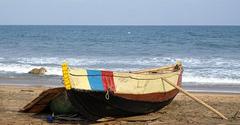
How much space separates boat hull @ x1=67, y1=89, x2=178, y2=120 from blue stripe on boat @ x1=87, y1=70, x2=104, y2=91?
6.6 inches

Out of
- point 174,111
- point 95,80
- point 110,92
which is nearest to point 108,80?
point 95,80

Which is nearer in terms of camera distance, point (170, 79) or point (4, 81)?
point (170, 79)

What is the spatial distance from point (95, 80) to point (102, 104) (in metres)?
0.50

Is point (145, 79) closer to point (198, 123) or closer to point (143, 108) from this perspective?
point (143, 108)

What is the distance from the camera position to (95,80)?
914 cm

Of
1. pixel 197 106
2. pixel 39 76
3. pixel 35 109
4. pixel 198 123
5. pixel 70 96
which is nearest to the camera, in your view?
pixel 70 96

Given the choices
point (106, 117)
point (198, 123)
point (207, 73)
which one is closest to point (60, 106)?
point (106, 117)

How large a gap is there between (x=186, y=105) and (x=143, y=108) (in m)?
2.48

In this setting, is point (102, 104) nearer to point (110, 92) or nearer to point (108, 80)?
point (110, 92)

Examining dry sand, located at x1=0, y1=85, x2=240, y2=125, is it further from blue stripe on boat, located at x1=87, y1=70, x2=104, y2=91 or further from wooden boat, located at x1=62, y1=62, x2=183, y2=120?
blue stripe on boat, located at x1=87, y1=70, x2=104, y2=91

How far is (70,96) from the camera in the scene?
29.4 ft

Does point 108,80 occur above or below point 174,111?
above

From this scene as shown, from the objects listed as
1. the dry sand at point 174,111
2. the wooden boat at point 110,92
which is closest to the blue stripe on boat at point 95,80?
the wooden boat at point 110,92

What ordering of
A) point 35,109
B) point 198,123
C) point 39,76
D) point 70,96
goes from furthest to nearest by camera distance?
point 39,76, point 35,109, point 198,123, point 70,96
